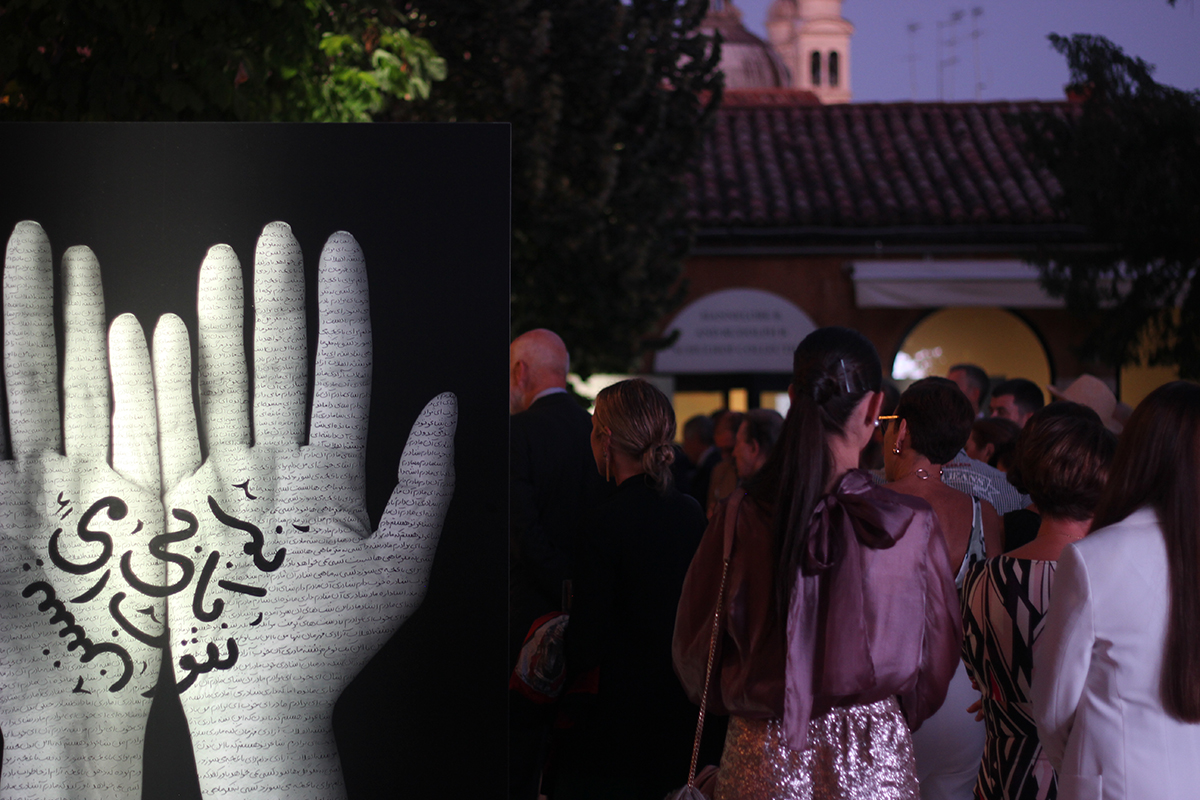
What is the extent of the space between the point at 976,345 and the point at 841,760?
13.2 metres

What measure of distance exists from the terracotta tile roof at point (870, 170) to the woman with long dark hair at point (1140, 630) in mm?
10436

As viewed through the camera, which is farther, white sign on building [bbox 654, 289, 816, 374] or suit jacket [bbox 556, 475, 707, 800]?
white sign on building [bbox 654, 289, 816, 374]

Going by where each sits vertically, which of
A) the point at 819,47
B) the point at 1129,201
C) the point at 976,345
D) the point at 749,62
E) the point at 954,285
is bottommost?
the point at 976,345

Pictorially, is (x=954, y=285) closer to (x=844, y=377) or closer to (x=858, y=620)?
(x=844, y=377)

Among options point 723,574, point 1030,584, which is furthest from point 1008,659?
point 723,574

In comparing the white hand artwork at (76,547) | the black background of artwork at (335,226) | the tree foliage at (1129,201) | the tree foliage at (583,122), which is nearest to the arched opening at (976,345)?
the tree foliage at (1129,201)

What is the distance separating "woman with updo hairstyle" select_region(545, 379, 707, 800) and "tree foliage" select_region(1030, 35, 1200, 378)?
260 inches

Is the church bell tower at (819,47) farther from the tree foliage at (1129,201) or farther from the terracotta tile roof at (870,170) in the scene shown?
the tree foliage at (1129,201)

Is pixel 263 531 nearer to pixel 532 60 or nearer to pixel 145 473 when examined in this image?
pixel 145 473

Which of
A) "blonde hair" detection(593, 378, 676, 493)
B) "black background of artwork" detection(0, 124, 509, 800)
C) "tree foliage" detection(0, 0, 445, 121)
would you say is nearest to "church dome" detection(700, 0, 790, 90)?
"tree foliage" detection(0, 0, 445, 121)

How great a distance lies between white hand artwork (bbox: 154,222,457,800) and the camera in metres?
2.20

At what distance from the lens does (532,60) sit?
350 inches

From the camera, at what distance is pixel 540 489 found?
3955 millimetres

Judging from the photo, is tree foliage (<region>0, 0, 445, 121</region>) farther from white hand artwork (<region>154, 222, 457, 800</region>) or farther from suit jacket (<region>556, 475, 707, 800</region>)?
suit jacket (<region>556, 475, 707, 800</region>)
